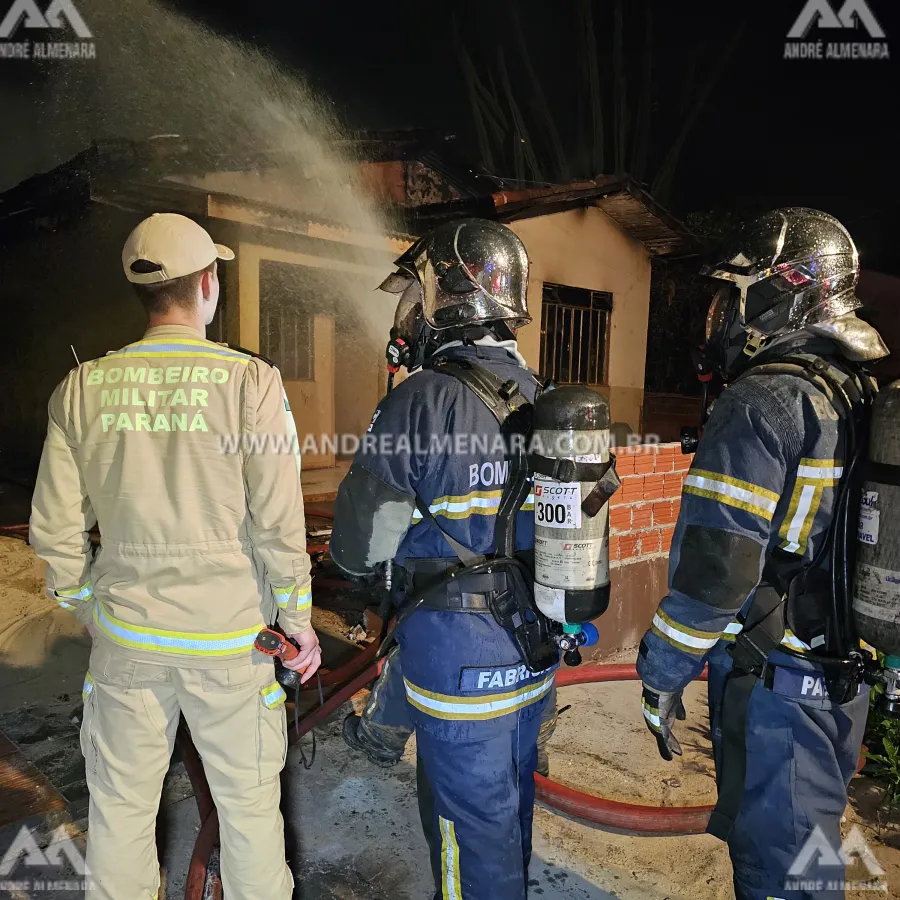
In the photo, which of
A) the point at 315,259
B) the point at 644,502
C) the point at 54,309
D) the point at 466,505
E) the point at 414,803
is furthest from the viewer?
the point at 54,309

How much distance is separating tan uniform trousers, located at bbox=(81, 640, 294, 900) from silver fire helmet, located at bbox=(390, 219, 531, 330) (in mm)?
1412

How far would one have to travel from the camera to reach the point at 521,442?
84.9 inches

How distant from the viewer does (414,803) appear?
9.69ft

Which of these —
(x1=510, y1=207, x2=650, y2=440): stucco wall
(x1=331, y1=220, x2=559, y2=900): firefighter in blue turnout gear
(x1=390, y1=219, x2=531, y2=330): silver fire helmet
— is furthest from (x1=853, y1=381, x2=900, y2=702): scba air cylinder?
(x1=510, y1=207, x2=650, y2=440): stucco wall

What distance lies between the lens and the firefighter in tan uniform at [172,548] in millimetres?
1852

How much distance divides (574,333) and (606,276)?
1.27 m

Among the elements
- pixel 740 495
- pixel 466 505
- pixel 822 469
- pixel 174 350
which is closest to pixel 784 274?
pixel 822 469

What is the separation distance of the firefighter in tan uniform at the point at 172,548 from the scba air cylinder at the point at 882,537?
1649 mm

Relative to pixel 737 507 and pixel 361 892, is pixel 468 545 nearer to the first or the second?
pixel 737 507

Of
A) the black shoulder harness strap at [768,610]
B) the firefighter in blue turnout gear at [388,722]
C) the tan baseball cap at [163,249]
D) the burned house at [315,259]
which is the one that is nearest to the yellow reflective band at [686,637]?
the black shoulder harness strap at [768,610]

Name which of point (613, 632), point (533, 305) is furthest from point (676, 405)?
Result: point (613, 632)

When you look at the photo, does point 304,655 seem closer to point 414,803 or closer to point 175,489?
point 175,489

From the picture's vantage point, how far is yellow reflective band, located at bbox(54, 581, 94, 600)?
200 cm

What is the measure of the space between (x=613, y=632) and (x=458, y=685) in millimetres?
2877
